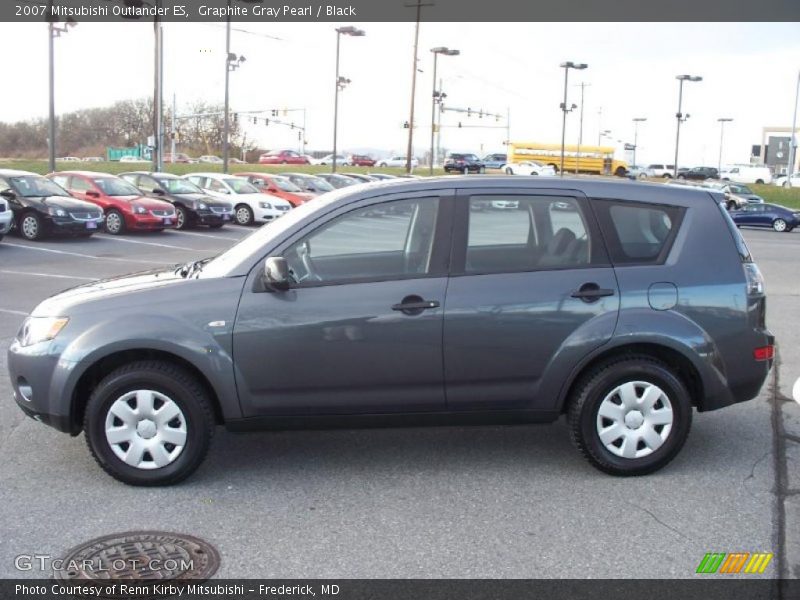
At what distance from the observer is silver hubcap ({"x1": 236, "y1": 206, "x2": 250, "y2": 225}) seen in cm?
2809

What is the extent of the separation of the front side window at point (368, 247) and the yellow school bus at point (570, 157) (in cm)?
7721

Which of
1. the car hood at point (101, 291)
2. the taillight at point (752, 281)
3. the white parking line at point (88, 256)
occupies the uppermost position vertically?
the taillight at point (752, 281)

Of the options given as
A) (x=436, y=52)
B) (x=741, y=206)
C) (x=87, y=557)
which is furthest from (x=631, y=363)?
(x=436, y=52)

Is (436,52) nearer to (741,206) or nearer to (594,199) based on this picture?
(741,206)

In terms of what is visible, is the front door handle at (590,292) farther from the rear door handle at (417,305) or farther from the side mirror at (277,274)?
the side mirror at (277,274)

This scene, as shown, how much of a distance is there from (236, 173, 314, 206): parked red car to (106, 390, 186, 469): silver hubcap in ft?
84.0

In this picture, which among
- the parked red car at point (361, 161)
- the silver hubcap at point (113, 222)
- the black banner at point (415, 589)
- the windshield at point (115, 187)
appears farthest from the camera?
the parked red car at point (361, 161)

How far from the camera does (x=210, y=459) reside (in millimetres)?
5551

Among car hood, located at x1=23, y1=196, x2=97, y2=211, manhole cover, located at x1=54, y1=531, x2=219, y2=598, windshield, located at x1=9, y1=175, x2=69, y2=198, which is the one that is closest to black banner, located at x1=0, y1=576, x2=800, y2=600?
manhole cover, located at x1=54, y1=531, x2=219, y2=598

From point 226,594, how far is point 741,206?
117 ft

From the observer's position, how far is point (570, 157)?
275ft

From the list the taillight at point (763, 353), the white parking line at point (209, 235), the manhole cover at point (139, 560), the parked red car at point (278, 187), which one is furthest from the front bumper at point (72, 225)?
the taillight at point (763, 353)

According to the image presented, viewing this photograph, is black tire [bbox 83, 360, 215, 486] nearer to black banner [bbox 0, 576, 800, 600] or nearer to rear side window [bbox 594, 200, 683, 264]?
black banner [bbox 0, 576, 800, 600]

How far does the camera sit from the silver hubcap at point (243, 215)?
92.2 feet
